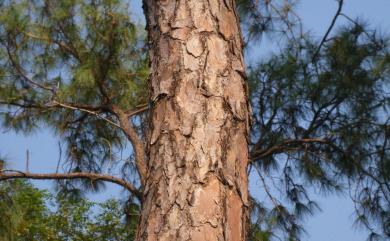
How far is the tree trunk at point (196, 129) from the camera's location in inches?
53.9

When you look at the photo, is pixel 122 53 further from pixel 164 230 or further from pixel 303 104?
pixel 164 230

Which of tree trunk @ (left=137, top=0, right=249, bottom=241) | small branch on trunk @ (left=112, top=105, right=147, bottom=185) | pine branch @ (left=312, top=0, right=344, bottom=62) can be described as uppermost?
pine branch @ (left=312, top=0, right=344, bottom=62)

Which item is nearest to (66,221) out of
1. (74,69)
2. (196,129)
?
(74,69)

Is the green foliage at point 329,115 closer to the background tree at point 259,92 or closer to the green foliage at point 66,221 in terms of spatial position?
the background tree at point 259,92

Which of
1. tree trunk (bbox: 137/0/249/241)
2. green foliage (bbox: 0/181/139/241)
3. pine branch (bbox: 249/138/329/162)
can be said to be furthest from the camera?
green foliage (bbox: 0/181/139/241)

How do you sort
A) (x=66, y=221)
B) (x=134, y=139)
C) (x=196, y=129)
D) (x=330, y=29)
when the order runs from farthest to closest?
(x=66, y=221)
(x=330, y=29)
(x=134, y=139)
(x=196, y=129)

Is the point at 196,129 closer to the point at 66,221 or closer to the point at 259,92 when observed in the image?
the point at 259,92

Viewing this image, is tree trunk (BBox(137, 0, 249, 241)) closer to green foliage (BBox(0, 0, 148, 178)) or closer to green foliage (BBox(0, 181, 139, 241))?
green foliage (BBox(0, 0, 148, 178))

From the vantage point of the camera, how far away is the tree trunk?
1369mm

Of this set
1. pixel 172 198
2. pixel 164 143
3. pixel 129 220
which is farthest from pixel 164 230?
pixel 129 220

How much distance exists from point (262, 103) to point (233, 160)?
2689 mm

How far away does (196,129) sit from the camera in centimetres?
144

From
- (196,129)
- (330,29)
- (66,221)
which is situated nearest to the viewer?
(196,129)

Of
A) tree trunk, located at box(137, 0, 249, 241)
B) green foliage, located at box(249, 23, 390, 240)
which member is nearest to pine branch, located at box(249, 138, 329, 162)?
green foliage, located at box(249, 23, 390, 240)
